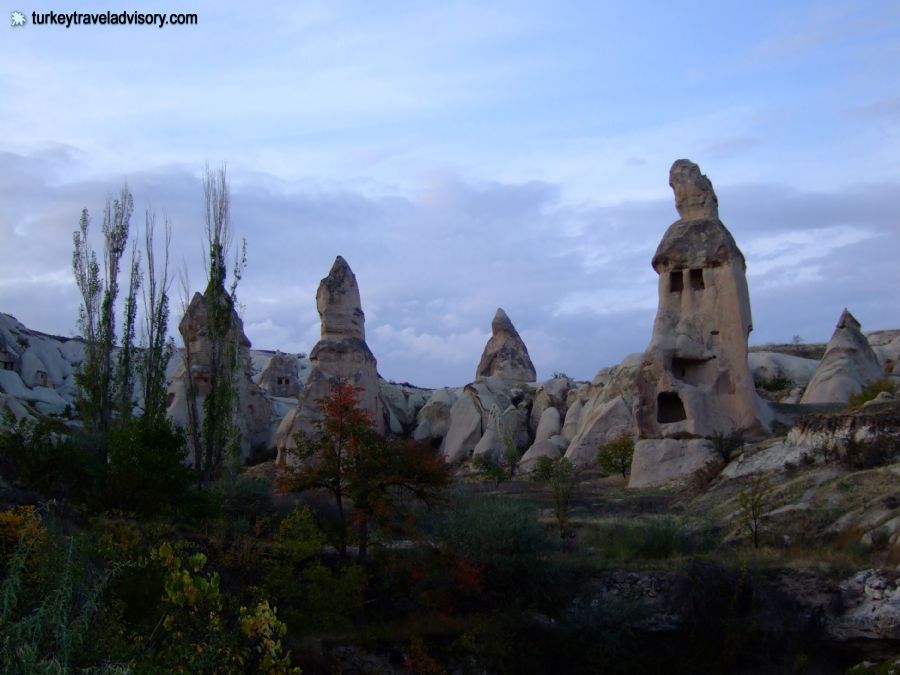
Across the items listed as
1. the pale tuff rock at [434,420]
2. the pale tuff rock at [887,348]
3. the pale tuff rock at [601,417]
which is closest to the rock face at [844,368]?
the pale tuff rock at [887,348]

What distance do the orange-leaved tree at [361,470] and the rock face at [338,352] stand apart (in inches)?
691

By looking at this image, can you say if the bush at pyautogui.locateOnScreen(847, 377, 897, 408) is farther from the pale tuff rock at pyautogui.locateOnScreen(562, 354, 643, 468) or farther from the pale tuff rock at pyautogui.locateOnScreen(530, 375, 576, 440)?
the pale tuff rock at pyautogui.locateOnScreen(530, 375, 576, 440)

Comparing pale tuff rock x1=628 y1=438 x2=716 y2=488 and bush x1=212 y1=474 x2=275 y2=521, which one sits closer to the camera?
bush x1=212 y1=474 x2=275 y2=521

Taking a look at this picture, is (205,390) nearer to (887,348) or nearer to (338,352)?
(338,352)

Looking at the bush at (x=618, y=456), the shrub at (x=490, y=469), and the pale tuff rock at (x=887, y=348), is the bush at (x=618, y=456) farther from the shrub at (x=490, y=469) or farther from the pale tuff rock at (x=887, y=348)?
the pale tuff rock at (x=887, y=348)

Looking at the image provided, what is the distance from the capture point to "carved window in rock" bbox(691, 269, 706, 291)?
3072 centimetres

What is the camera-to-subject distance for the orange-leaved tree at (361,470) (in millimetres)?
16812

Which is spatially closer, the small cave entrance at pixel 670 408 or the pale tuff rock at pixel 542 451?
the small cave entrance at pixel 670 408

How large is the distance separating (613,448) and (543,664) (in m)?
15.3

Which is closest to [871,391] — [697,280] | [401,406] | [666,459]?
[697,280]

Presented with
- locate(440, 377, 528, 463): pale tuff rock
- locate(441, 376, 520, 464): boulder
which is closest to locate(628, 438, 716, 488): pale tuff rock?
locate(440, 377, 528, 463): pale tuff rock

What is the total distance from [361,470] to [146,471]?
4.04 metres

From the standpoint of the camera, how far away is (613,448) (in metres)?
30.5

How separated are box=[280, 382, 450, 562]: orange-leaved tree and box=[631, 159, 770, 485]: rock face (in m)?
11.1
